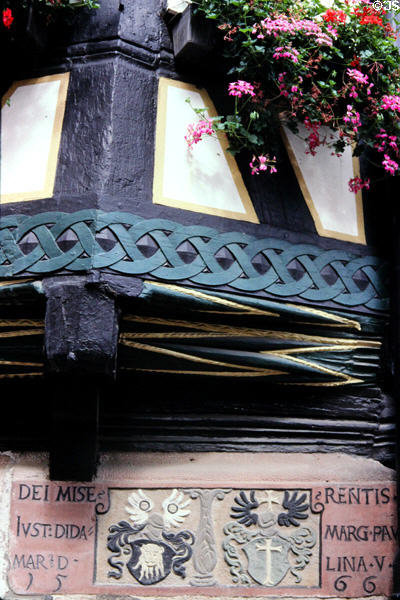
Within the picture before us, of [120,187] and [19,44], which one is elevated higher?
[19,44]

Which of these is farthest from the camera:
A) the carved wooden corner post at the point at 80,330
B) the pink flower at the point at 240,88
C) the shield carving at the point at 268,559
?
the shield carving at the point at 268,559

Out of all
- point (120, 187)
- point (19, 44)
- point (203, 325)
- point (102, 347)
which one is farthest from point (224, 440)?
point (19, 44)

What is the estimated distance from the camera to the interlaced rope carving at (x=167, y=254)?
11.8 feet

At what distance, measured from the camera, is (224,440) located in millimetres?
3982

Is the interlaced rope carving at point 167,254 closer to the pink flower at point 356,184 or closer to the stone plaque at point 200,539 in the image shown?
the pink flower at point 356,184

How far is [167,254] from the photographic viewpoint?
3668 millimetres

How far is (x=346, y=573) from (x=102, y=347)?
56.2 inches

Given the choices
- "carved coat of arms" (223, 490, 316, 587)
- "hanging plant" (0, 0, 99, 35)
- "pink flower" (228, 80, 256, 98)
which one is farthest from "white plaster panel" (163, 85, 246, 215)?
"carved coat of arms" (223, 490, 316, 587)

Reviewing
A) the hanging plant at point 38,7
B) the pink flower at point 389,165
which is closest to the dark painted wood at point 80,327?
the hanging plant at point 38,7

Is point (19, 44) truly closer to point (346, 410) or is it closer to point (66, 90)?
point (66, 90)

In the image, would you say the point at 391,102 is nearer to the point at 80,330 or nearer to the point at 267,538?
the point at 80,330

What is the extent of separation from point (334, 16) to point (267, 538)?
2210mm

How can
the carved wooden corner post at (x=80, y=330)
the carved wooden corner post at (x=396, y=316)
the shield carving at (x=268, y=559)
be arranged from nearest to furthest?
the carved wooden corner post at (x=80, y=330) → the shield carving at (x=268, y=559) → the carved wooden corner post at (x=396, y=316)

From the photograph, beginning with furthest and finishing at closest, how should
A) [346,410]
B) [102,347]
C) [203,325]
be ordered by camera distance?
[346,410], [203,325], [102,347]
